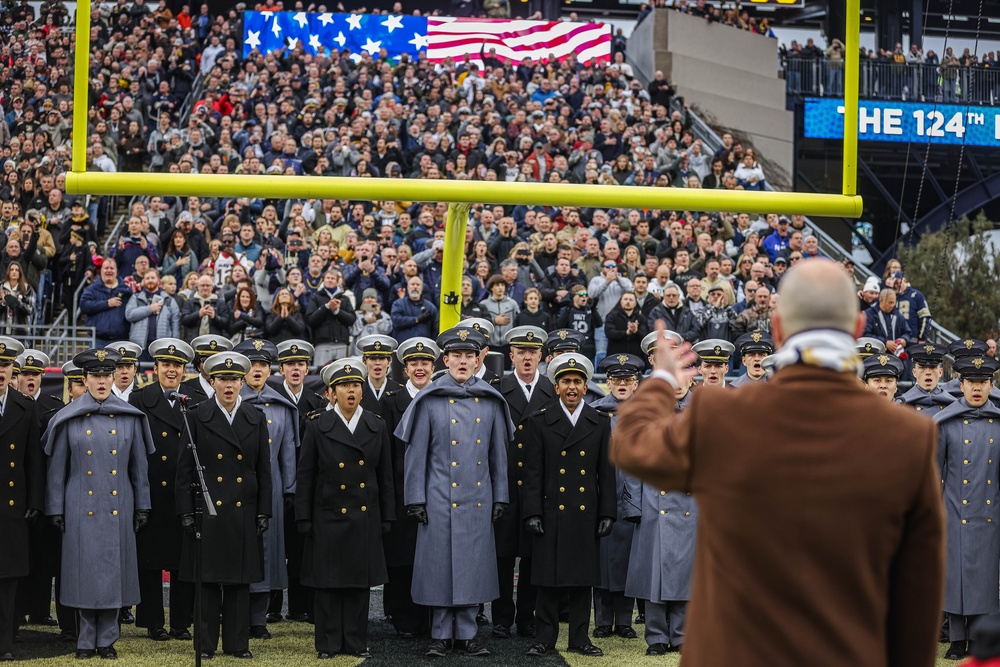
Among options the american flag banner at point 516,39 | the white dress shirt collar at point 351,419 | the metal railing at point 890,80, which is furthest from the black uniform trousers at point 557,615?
the metal railing at point 890,80

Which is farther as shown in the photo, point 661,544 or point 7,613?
point 661,544

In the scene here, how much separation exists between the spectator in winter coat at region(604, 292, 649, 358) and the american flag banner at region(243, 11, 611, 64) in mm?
12297

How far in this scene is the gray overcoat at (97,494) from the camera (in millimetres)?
7656

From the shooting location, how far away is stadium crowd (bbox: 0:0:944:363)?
12461 mm

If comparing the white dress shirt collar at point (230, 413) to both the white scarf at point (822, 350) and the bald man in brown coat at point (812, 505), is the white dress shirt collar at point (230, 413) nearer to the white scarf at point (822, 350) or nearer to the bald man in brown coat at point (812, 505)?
the bald man in brown coat at point (812, 505)

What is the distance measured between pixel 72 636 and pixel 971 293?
14906 mm

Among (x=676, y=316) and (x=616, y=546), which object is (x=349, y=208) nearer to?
(x=676, y=316)

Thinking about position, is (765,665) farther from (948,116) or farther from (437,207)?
(948,116)

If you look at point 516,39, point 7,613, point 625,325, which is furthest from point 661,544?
point 516,39

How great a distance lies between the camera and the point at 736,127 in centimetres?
2425

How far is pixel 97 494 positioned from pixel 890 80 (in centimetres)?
2164

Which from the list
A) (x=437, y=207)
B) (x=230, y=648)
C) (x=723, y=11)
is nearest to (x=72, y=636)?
(x=230, y=648)

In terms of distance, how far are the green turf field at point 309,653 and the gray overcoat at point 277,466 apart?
43 cm

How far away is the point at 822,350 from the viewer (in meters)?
2.90
